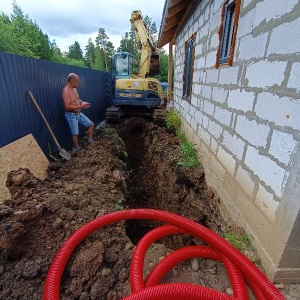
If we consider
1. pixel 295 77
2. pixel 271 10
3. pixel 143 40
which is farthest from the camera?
pixel 143 40

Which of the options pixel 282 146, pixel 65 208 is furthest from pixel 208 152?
pixel 65 208

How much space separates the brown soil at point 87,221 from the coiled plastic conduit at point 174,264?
0.38 ft

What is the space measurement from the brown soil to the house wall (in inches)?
13.3

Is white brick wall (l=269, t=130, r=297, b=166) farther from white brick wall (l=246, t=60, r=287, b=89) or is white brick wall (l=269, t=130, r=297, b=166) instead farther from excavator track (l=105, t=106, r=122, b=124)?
excavator track (l=105, t=106, r=122, b=124)

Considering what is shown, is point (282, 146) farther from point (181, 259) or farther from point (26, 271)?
point (26, 271)

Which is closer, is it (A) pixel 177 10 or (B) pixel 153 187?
(B) pixel 153 187

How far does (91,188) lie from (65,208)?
0.63 meters

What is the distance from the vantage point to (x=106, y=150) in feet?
16.2

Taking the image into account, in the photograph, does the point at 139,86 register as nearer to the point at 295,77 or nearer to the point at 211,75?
the point at 211,75

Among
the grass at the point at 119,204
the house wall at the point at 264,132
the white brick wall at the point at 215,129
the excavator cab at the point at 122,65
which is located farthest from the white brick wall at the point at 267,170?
the excavator cab at the point at 122,65

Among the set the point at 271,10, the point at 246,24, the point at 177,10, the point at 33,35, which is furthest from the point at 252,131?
the point at 33,35

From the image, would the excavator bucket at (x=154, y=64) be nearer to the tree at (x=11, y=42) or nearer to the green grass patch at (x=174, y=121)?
the green grass patch at (x=174, y=121)

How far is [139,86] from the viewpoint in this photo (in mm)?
7824

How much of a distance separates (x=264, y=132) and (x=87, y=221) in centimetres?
209
